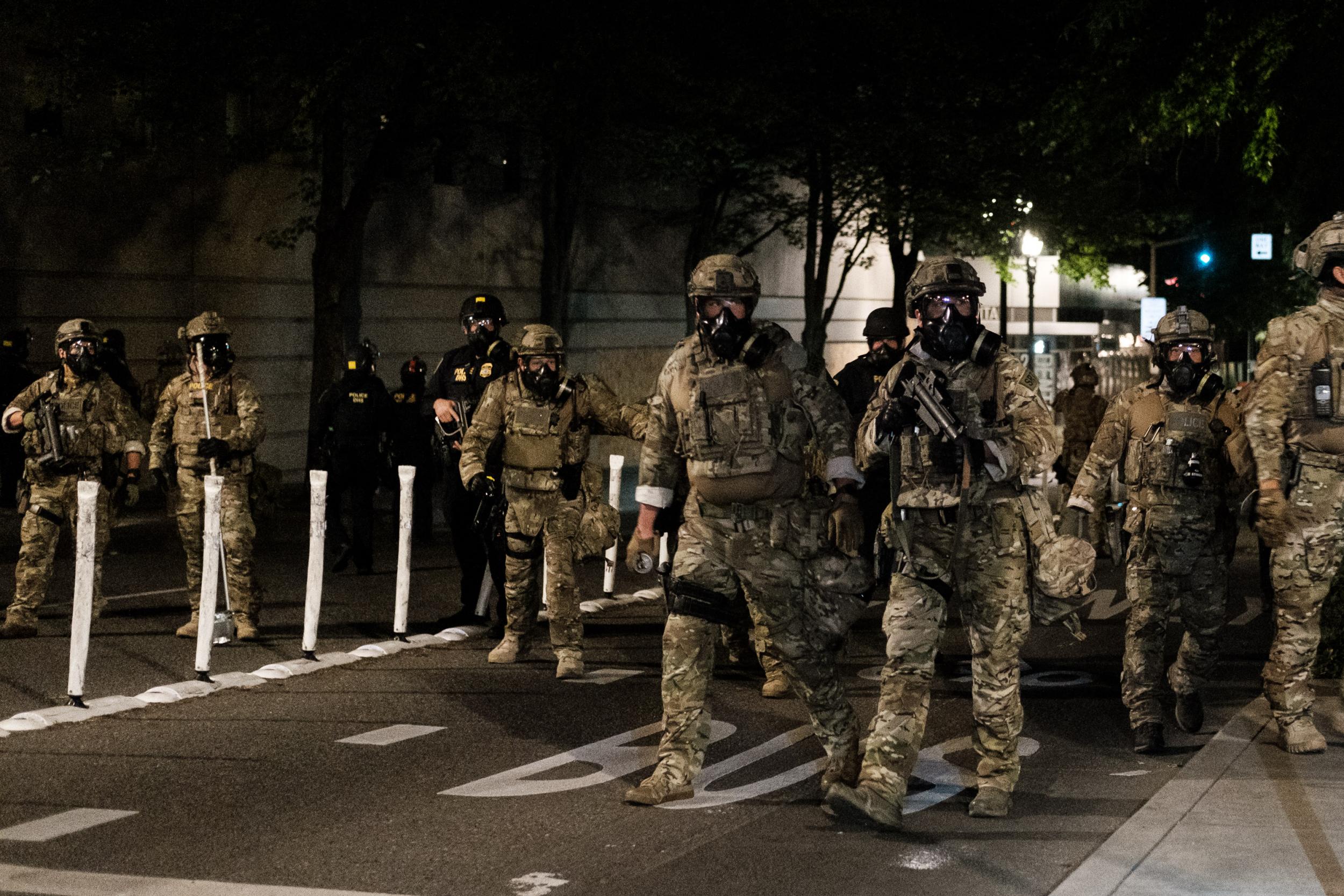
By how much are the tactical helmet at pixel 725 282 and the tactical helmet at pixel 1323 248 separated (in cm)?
248

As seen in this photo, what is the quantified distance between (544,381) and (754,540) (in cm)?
336

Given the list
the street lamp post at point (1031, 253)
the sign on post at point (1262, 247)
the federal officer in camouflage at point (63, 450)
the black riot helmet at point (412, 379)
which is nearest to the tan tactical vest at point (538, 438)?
the federal officer in camouflage at point (63, 450)

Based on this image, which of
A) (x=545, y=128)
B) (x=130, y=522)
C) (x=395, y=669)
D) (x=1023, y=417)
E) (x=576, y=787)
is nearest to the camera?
(x=1023, y=417)

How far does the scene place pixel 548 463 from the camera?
1019 cm

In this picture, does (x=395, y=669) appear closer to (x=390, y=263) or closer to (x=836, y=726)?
(x=836, y=726)

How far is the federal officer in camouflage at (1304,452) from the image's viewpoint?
303 inches

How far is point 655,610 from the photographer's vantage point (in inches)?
514

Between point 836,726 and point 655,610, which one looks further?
point 655,610

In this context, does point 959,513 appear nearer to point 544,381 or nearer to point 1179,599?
point 1179,599

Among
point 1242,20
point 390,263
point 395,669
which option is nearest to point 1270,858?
point 395,669

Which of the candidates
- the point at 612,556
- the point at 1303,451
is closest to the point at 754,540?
the point at 1303,451

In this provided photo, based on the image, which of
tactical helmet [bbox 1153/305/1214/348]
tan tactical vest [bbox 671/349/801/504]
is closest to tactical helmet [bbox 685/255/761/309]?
tan tactical vest [bbox 671/349/801/504]

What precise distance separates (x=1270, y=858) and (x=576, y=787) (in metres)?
2.70

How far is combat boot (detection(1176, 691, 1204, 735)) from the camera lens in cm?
841
